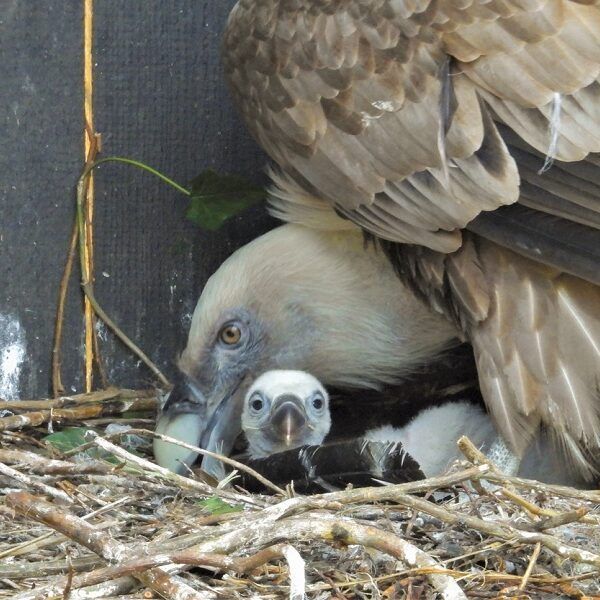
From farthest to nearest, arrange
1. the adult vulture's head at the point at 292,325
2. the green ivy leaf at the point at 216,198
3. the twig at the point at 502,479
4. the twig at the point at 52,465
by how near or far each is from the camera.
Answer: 1. the green ivy leaf at the point at 216,198
2. the adult vulture's head at the point at 292,325
3. the twig at the point at 52,465
4. the twig at the point at 502,479

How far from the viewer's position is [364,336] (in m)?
3.99

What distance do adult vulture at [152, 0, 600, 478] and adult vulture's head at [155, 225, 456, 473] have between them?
0.63 ft

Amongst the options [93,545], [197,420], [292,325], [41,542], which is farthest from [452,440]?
[93,545]

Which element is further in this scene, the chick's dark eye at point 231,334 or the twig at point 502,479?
the chick's dark eye at point 231,334

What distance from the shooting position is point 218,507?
2.87m

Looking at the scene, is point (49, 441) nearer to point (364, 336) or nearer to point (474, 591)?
point (364, 336)

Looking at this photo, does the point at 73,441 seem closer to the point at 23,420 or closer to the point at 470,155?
the point at 23,420

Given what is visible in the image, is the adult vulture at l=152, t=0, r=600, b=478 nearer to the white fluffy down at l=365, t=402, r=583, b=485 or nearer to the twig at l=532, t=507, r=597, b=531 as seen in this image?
the white fluffy down at l=365, t=402, r=583, b=485

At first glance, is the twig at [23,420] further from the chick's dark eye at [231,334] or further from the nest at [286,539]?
the nest at [286,539]

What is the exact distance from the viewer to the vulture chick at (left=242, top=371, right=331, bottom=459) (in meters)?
3.62

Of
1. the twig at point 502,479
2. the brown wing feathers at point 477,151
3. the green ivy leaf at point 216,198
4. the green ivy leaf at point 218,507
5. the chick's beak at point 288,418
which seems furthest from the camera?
the green ivy leaf at point 216,198

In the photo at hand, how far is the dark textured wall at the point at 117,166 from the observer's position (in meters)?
3.99

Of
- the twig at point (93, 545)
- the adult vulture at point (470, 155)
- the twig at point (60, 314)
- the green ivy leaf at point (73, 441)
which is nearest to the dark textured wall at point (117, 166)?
the twig at point (60, 314)

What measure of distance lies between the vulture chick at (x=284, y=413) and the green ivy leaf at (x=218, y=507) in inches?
28.1
